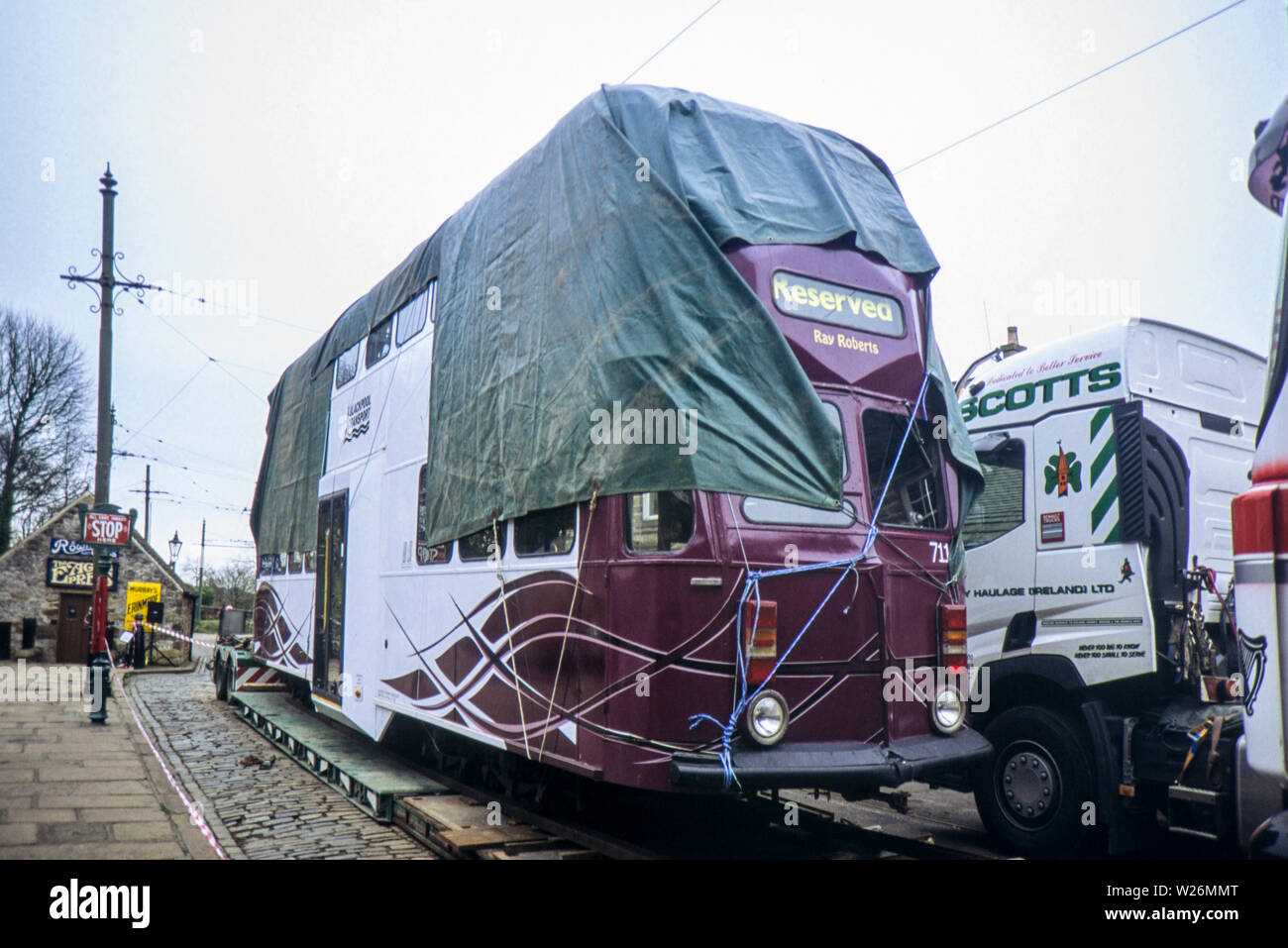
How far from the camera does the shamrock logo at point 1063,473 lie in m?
7.29

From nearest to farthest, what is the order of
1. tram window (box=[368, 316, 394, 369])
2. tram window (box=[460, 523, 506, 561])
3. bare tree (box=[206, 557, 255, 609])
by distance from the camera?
tram window (box=[460, 523, 506, 561]) < tram window (box=[368, 316, 394, 369]) < bare tree (box=[206, 557, 255, 609])

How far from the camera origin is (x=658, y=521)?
5422mm

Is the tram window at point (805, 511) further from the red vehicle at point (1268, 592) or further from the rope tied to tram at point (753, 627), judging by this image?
the red vehicle at point (1268, 592)

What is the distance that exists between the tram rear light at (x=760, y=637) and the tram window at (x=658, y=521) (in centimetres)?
52

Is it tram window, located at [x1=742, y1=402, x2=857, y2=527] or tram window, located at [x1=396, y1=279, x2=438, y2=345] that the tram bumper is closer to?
tram window, located at [x1=742, y1=402, x2=857, y2=527]

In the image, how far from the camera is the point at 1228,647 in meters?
6.75

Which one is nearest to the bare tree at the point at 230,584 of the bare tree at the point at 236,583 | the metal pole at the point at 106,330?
the bare tree at the point at 236,583

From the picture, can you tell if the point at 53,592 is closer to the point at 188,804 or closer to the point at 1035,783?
the point at 188,804

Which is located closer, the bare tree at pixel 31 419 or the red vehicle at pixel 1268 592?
the red vehicle at pixel 1268 592

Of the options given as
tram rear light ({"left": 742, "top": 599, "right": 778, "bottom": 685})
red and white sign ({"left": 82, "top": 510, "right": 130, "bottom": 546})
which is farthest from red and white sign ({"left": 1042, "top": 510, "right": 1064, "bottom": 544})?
red and white sign ({"left": 82, "top": 510, "right": 130, "bottom": 546})

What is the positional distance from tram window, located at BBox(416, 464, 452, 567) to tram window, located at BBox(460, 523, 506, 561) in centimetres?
50

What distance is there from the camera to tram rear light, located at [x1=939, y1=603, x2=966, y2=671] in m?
6.08
